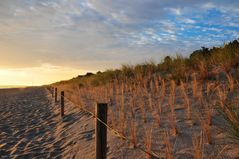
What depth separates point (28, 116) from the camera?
13523 mm

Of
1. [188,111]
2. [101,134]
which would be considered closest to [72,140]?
[188,111]

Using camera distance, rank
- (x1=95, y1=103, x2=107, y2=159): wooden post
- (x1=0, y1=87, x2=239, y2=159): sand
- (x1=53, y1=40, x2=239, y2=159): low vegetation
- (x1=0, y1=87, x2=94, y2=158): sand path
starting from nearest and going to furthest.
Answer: (x1=95, y1=103, x2=107, y2=159): wooden post, (x1=53, y1=40, x2=239, y2=159): low vegetation, (x1=0, y1=87, x2=239, y2=159): sand, (x1=0, y1=87, x2=94, y2=158): sand path

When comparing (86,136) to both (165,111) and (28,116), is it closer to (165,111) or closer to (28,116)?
(165,111)

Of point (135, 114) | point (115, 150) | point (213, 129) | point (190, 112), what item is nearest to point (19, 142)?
point (135, 114)

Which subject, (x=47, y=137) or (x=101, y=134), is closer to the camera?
(x=101, y=134)

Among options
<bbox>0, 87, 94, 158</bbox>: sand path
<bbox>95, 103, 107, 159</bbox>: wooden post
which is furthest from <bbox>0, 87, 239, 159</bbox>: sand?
<bbox>95, 103, 107, 159</bbox>: wooden post

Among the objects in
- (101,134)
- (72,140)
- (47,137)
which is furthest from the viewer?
(47,137)

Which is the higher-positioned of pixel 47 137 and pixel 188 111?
pixel 188 111

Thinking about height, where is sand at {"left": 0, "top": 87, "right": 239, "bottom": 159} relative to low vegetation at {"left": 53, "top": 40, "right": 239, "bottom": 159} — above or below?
below

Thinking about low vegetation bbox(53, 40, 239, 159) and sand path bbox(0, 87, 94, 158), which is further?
sand path bbox(0, 87, 94, 158)

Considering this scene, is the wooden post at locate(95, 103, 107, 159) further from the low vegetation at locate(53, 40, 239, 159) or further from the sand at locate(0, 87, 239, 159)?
the sand at locate(0, 87, 239, 159)

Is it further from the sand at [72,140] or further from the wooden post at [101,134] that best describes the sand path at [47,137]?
the wooden post at [101,134]

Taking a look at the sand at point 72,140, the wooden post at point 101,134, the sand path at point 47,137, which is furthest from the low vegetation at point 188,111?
the sand path at point 47,137

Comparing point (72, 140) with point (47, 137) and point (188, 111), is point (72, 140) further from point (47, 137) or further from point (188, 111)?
point (188, 111)
